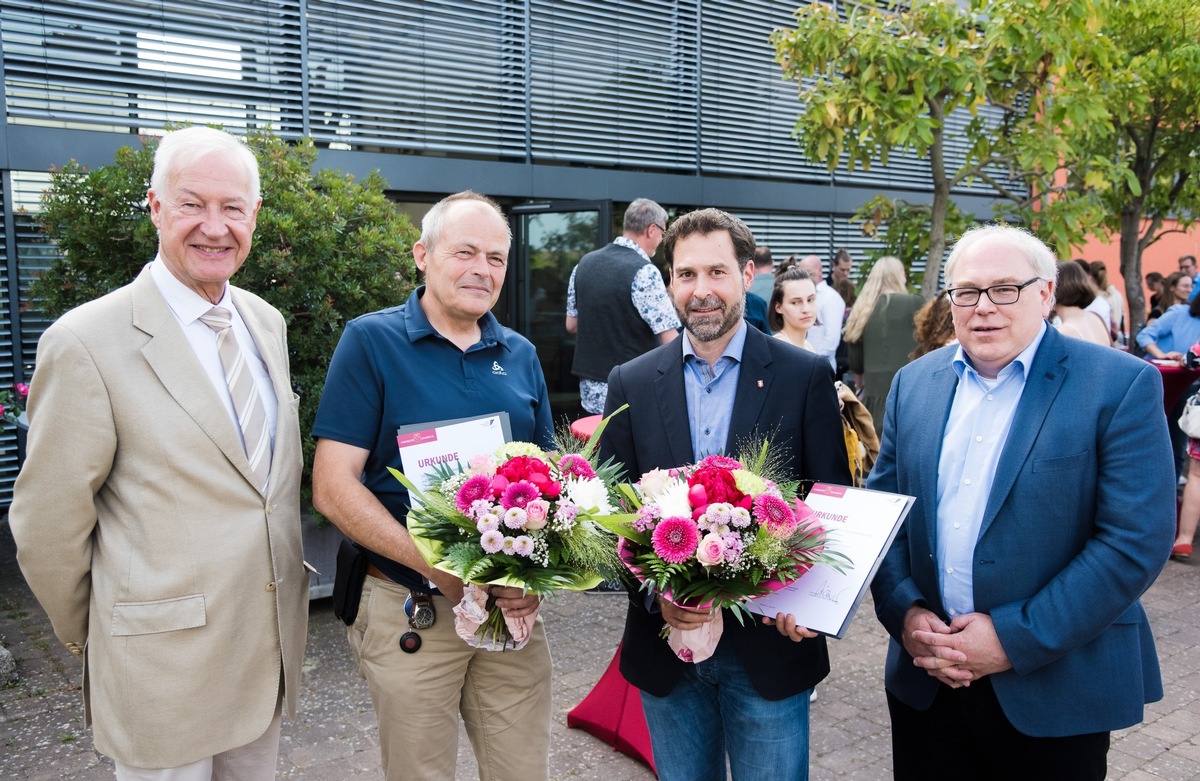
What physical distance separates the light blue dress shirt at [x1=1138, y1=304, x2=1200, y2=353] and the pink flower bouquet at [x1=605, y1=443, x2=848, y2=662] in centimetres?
706

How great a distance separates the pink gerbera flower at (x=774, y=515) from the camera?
2057mm

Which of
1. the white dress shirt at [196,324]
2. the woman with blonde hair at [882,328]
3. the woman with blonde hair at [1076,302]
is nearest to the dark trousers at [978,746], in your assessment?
the white dress shirt at [196,324]

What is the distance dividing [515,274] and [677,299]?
23.2 feet

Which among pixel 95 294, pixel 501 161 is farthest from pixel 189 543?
pixel 501 161

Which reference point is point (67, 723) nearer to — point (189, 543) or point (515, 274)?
point (189, 543)

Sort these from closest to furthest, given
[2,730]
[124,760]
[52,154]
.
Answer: [124,760] → [2,730] → [52,154]

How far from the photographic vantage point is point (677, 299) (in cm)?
264

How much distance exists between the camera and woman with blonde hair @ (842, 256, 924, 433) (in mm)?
7402

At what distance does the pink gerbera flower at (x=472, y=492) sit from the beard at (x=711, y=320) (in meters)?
0.78

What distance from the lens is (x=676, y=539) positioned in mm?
2027

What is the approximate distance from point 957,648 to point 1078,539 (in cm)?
41

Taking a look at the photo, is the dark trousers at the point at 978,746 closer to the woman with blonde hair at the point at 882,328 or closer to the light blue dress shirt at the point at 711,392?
the light blue dress shirt at the point at 711,392

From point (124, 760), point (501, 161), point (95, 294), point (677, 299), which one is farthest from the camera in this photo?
point (501, 161)

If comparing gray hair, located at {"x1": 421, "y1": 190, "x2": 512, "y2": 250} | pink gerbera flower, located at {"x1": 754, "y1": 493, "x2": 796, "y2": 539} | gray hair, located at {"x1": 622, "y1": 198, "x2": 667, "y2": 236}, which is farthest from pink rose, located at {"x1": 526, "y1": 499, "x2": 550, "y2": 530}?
gray hair, located at {"x1": 622, "y1": 198, "x2": 667, "y2": 236}
